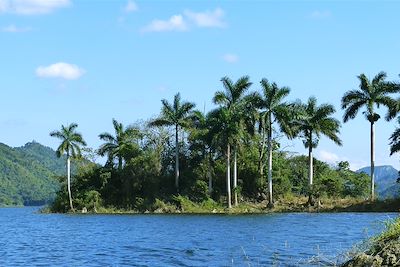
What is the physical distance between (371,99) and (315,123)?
7.94 meters

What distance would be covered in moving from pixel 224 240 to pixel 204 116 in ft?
158

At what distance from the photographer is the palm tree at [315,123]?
3000 inches

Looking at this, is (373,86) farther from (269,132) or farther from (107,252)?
(107,252)

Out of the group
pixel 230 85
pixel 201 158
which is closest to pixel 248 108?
pixel 230 85

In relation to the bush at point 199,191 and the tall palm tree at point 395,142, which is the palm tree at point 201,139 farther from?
the tall palm tree at point 395,142

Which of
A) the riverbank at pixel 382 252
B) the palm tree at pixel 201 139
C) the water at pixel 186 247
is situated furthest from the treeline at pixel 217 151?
the riverbank at pixel 382 252

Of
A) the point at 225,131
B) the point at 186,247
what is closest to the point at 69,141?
the point at 225,131

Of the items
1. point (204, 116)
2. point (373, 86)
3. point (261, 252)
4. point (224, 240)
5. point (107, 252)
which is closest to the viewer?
point (261, 252)

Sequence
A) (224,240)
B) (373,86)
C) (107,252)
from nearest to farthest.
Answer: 1. (107,252)
2. (224,240)
3. (373,86)

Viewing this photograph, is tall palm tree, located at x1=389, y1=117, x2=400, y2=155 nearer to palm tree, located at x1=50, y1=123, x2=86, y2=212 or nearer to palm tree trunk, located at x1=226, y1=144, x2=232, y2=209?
palm tree trunk, located at x1=226, y1=144, x2=232, y2=209

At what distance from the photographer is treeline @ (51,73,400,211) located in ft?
240

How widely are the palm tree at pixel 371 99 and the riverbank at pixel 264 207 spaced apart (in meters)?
6.25

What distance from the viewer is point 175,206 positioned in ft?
253

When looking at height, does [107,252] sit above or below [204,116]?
below
